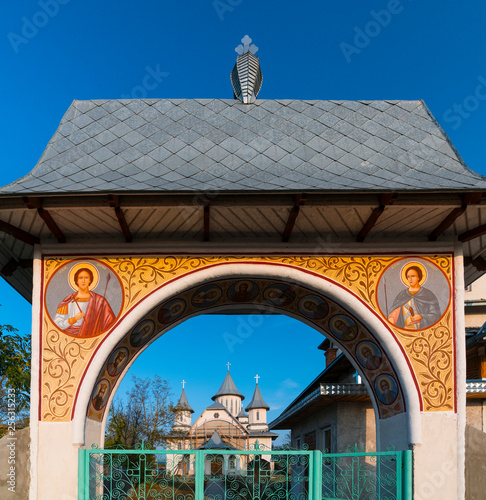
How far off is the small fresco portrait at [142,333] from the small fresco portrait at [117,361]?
0.18m

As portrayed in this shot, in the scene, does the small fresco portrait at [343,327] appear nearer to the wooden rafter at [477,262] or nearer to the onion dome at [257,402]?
the wooden rafter at [477,262]

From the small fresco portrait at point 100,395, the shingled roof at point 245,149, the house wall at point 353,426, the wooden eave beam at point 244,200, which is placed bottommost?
the house wall at point 353,426

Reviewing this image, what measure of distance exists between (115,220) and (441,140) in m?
4.31

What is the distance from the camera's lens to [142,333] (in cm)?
772

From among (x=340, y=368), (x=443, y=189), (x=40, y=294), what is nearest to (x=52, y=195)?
(x=40, y=294)

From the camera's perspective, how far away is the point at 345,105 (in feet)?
27.7

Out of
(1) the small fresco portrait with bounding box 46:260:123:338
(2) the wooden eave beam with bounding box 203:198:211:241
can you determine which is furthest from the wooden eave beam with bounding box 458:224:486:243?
(1) the small fresco portrait with bounding box 46:260:123:338

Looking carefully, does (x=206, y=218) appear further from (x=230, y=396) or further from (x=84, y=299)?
(x=230, y=396)

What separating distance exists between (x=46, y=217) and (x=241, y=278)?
7.99 ft

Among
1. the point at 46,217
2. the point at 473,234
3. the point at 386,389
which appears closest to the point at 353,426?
the point at 386,389

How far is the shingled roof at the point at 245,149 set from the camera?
6.67 meters

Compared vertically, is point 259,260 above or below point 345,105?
below

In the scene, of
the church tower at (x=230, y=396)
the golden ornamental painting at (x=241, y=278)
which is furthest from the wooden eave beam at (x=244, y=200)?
the church tower at (x=230, y=396)

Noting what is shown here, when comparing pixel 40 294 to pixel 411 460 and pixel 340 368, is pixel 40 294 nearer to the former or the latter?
pixel 411 460
